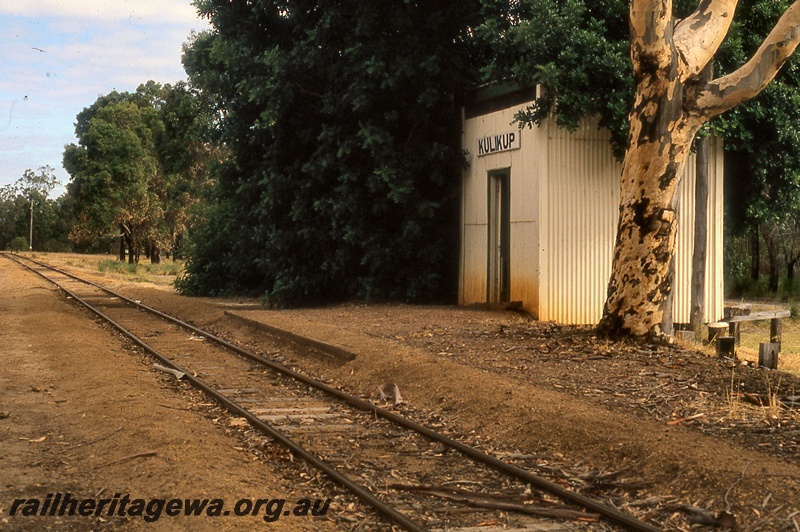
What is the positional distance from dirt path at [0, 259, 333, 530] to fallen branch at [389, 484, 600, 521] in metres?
0.96

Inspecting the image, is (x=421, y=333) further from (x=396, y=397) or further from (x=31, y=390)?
(x=31, y=390)

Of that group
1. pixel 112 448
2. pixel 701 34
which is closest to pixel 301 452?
pixel 112 448

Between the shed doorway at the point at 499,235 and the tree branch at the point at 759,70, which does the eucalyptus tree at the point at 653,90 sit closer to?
the tree branch at the point at 759,70

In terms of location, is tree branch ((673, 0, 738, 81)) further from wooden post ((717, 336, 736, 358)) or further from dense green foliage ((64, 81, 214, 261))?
dense green foliage ((64, 81, 214, 261))

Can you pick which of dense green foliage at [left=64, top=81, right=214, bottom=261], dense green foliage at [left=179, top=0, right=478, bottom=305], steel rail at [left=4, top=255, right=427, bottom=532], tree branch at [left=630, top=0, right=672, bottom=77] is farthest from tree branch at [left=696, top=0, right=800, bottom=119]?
dense green foliage at [left=64, top=81, right=214, bottom=261]

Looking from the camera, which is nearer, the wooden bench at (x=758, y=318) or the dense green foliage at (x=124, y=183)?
the wooden bench at (x=758, y=318)

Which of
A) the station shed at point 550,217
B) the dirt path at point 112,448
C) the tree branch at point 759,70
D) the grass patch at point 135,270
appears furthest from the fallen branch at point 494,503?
the grass patch at point 135,270

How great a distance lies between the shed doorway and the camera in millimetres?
19828

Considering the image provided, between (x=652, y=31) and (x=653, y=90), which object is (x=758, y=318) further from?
(x=652, y=31)

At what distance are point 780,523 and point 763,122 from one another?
1474 cm

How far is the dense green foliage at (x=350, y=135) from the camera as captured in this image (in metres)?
20.9

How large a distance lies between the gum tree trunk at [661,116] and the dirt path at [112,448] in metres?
6.48

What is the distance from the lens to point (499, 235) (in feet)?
65.7

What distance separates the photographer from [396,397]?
11.1 m
